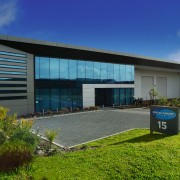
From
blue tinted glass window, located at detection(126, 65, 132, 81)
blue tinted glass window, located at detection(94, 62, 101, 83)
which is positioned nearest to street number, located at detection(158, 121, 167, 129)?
blue tinted glass window, located at detection(94, 62, 101, 83)

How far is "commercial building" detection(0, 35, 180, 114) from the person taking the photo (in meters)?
20.7

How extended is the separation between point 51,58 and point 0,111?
1307cm

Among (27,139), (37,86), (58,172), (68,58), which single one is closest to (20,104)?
(37,86)

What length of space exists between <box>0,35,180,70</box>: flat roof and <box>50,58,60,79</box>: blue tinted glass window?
1.88ft

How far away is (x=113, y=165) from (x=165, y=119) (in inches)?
206

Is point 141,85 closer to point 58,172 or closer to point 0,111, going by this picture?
point 0,111

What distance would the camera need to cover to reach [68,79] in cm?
2559

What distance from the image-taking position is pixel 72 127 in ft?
52.2

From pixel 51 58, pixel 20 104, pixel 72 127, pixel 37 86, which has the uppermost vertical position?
pixel 51 58

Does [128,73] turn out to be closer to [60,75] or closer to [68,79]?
[68,79]

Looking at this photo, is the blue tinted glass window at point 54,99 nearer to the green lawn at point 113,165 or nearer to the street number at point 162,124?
the street number at point 162,124

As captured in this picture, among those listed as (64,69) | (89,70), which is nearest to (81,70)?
(89,70)

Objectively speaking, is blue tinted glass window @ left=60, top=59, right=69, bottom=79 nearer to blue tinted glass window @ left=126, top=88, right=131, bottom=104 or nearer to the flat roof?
the flat roof

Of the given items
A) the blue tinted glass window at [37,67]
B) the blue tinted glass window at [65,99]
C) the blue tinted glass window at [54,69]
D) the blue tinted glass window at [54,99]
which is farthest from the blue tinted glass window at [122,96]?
the blue tinted glass window at [37,67]
